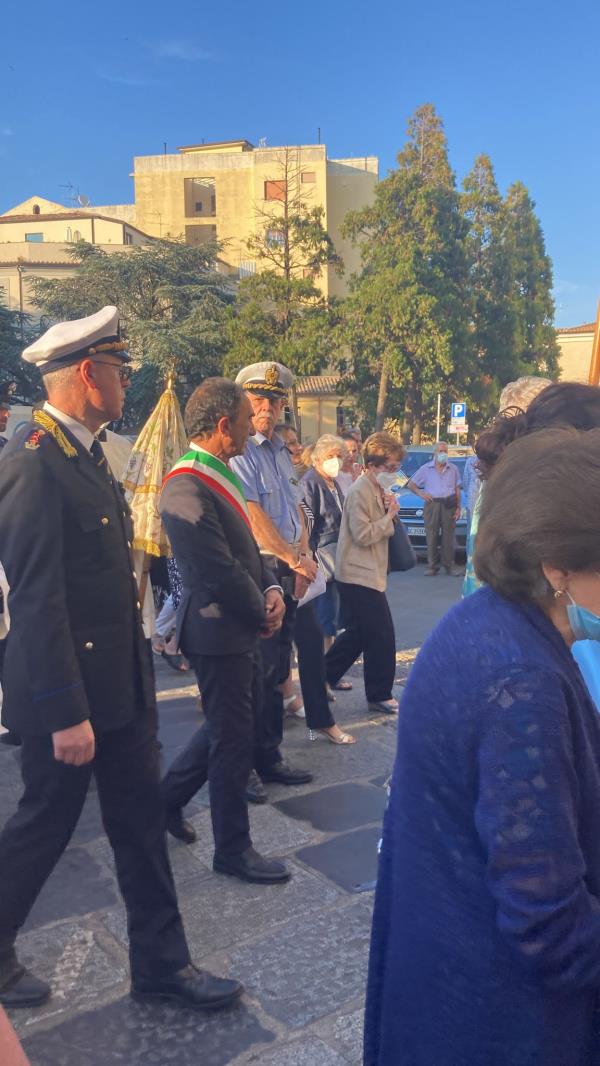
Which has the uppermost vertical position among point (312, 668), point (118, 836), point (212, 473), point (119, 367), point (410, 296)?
point (410, 296)

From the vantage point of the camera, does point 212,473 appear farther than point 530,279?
No

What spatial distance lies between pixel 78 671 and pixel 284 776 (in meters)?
2.29

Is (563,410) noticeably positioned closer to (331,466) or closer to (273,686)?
(273,686)

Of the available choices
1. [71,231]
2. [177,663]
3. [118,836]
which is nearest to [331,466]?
[177,663]

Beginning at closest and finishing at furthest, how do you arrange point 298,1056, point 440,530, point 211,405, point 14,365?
point 298,1056
point 211,405
point 440,530
point 14,365

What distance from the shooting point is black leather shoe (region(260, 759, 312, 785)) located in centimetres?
473

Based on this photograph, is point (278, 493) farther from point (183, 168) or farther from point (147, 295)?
point (183, 168)

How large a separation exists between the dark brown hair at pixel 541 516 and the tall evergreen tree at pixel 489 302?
129 ft

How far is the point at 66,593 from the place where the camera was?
2.73 m

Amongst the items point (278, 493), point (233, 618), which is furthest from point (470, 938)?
point (278, 493)

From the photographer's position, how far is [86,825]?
4.24 m

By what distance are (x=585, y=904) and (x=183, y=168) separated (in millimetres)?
Answer: 64411

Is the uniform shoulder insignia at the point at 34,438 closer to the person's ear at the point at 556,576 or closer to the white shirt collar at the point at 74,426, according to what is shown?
the white shirt collar at the point at 74,426

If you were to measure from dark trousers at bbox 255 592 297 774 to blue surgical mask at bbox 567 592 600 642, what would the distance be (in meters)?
3.19
